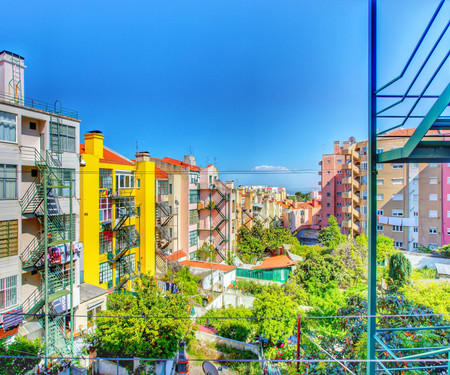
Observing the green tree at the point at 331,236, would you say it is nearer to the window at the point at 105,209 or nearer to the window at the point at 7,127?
the window at the point at 105,209

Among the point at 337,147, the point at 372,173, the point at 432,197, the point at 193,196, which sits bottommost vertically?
the point at 432,197

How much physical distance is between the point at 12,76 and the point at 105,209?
23.7 feet

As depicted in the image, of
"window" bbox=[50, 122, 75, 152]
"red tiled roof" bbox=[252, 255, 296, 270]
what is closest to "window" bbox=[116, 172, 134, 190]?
"window" bbox=[50, 122, 75, 152]

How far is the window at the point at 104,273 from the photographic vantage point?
14.2m

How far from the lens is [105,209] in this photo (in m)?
14.4

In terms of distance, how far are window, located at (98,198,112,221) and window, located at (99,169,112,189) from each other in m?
0.73

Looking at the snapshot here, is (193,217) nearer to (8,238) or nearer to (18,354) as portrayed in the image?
(8,238)

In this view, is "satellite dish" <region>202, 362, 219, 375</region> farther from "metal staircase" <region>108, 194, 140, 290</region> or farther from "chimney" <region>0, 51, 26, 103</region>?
"chimney" <region>0, 51, 26, 103</region>

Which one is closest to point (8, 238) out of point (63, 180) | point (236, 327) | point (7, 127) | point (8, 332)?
point (63, 180)

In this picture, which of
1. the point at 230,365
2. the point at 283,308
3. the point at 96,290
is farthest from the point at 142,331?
the point at 283,308

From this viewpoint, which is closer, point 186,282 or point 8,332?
point 8,332

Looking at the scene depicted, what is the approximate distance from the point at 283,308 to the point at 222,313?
10.6ft

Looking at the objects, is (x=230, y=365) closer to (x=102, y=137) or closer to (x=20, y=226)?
(x=20, y=226)

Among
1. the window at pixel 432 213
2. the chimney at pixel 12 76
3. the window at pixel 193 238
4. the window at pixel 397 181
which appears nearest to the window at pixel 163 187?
the window at pixel 193 238
